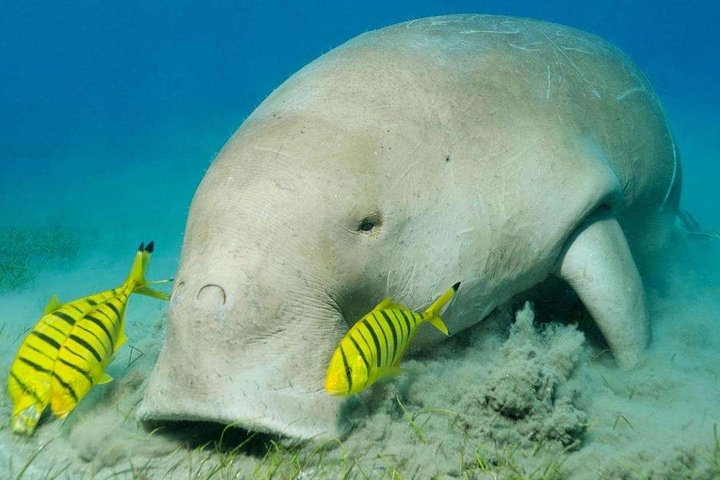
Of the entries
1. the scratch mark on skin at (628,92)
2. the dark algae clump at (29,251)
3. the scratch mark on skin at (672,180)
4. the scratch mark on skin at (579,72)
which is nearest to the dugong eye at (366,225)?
the scratch mark on skin at (579,72)

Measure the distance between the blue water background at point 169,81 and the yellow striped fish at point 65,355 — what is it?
39.2 feet

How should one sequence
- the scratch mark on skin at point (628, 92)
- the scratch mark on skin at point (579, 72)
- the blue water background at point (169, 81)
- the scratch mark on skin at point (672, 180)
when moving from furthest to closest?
1. the blue water background at point (169, 81)
2. the scratch mark on skin at point (672, 180)
3. the scratch mark on skin at point (628, 92)
4. the scratch mark on skin at point (579, 72)

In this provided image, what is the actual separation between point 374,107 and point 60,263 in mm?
10149

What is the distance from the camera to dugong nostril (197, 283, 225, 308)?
7.53 ft

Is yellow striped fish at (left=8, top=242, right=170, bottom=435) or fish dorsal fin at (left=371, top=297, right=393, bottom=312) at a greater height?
yellow striped fish at (left=8, top=242, right=170, bottom=435)

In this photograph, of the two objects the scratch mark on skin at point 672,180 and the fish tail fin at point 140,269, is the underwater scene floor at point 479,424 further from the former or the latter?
the scratch mark on skin at point 672,180

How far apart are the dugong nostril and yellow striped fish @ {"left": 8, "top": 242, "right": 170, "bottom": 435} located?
27.2 inches

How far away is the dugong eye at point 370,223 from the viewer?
2.71 metres

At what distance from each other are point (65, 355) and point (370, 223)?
1539 millimetres

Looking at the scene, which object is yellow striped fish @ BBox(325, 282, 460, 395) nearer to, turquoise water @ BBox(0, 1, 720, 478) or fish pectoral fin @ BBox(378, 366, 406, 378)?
fish pectoral fin @ BBox(378, 366, 406, 378)

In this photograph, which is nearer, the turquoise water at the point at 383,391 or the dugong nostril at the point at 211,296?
the dugong nostril at the point at 211,296

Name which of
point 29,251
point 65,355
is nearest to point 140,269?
point 65,355

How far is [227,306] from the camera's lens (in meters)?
2.29

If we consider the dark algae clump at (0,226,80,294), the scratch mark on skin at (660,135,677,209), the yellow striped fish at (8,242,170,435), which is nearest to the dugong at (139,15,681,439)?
the yellow striped fish at (8,242,170,435)
